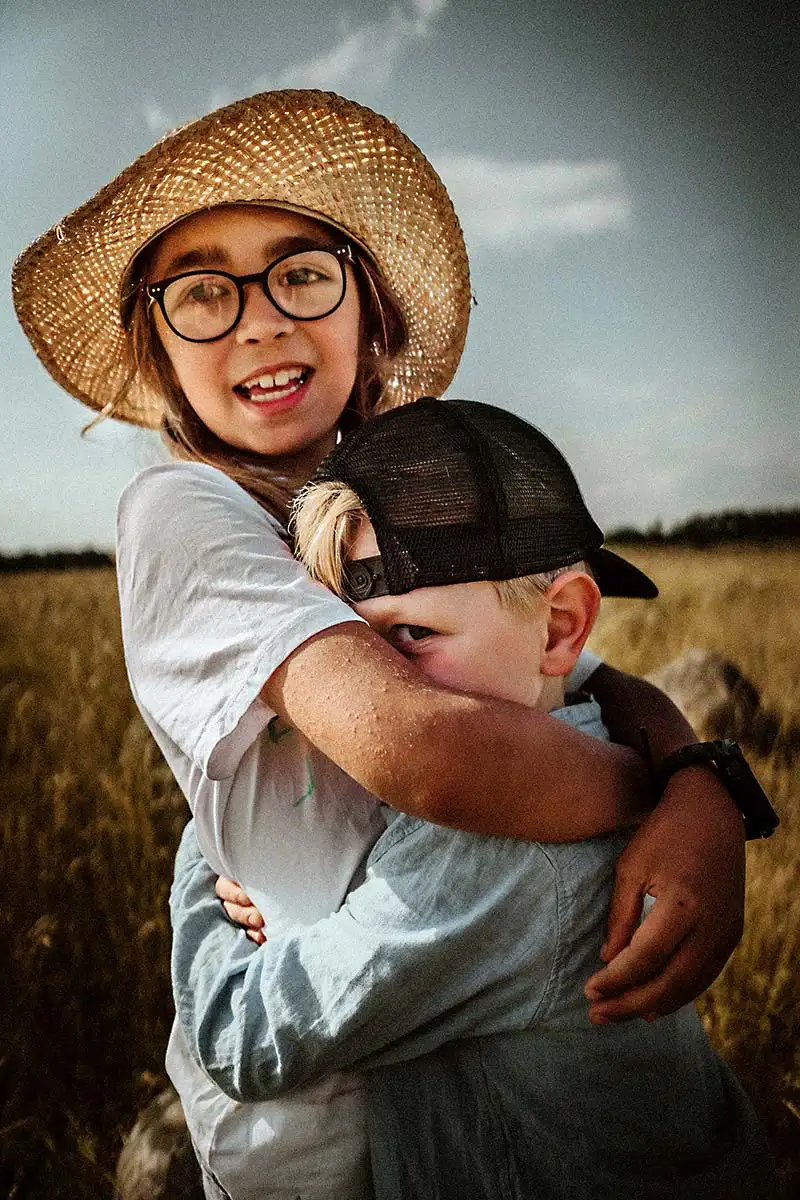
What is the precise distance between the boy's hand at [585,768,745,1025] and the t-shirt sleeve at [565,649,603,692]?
0.54 metres

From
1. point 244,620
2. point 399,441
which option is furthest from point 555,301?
point 244,620

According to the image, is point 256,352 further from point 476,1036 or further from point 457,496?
point 476,1036

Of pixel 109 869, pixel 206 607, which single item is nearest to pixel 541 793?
pixel 206 607

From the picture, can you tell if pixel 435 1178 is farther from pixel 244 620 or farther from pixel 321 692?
pixel 244 620

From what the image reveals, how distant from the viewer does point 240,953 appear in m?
1.44

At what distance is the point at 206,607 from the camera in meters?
1.30

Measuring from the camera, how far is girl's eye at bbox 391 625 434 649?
130 cm

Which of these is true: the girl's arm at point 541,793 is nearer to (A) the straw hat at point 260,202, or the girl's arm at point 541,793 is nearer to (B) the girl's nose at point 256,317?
(B) the girl's nose at point 256,317

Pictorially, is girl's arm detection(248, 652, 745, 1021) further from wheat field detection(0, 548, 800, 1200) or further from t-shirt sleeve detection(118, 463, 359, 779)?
wheat field detection(0, 548, 800, 1200)

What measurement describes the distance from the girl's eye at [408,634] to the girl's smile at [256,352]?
0.59 m

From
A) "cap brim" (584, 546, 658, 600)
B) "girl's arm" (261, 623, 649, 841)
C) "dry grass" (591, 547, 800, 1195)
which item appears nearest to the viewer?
"girl's arm" (261, 623, 649, 841)

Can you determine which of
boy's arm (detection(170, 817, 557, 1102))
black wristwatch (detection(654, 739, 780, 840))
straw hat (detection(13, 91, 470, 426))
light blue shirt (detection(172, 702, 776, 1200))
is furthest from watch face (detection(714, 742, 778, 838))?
straw hat (detection(13, 91, 470, 426))

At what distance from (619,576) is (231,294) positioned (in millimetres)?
800

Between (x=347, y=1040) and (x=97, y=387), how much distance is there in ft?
4.96
